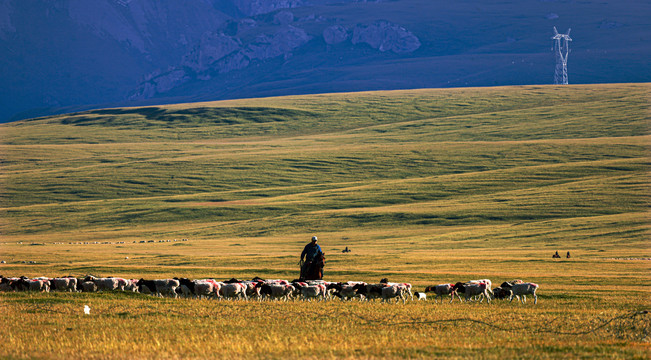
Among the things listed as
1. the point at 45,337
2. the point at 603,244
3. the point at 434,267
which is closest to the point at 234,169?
the point at 603,244

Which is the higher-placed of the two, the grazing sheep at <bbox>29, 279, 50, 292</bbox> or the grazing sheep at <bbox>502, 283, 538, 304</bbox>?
the grazing sheep at <bbox>502, 283, 538, 304</bbox>

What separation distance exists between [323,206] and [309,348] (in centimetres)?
7211

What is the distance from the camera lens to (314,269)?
2988cm

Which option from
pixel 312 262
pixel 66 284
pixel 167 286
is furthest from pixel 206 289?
pixel 66 284

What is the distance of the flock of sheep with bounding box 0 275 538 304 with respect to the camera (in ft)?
88.3

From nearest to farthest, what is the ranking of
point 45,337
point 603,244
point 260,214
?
point 45,337 → point 603,244 → point 260,214

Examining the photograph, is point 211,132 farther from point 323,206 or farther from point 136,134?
point 323,206

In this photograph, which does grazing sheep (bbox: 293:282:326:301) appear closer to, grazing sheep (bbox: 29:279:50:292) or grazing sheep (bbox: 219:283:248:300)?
grazing sheep (bbox: 219:283:248:300)

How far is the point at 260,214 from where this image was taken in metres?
86.2

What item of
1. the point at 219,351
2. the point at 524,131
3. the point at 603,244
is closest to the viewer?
the point at 219,351

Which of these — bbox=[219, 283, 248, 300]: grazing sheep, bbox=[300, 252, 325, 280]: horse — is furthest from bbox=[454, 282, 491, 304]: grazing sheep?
bbox=[219, 283, 248, 300]: grazing sheep

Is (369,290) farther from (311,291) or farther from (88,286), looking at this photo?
(88,286)

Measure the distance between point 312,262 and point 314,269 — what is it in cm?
39

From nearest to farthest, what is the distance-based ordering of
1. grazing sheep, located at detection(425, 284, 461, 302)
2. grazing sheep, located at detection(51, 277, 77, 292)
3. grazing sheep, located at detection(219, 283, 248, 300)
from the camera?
1. grazing sheep, located at detection(219, 283, 248, 300)
2. grazing sheep, located at detection(425, 284, 461, 302)
3. grazing sheep, located at detection(51, 277, 77, 292)
